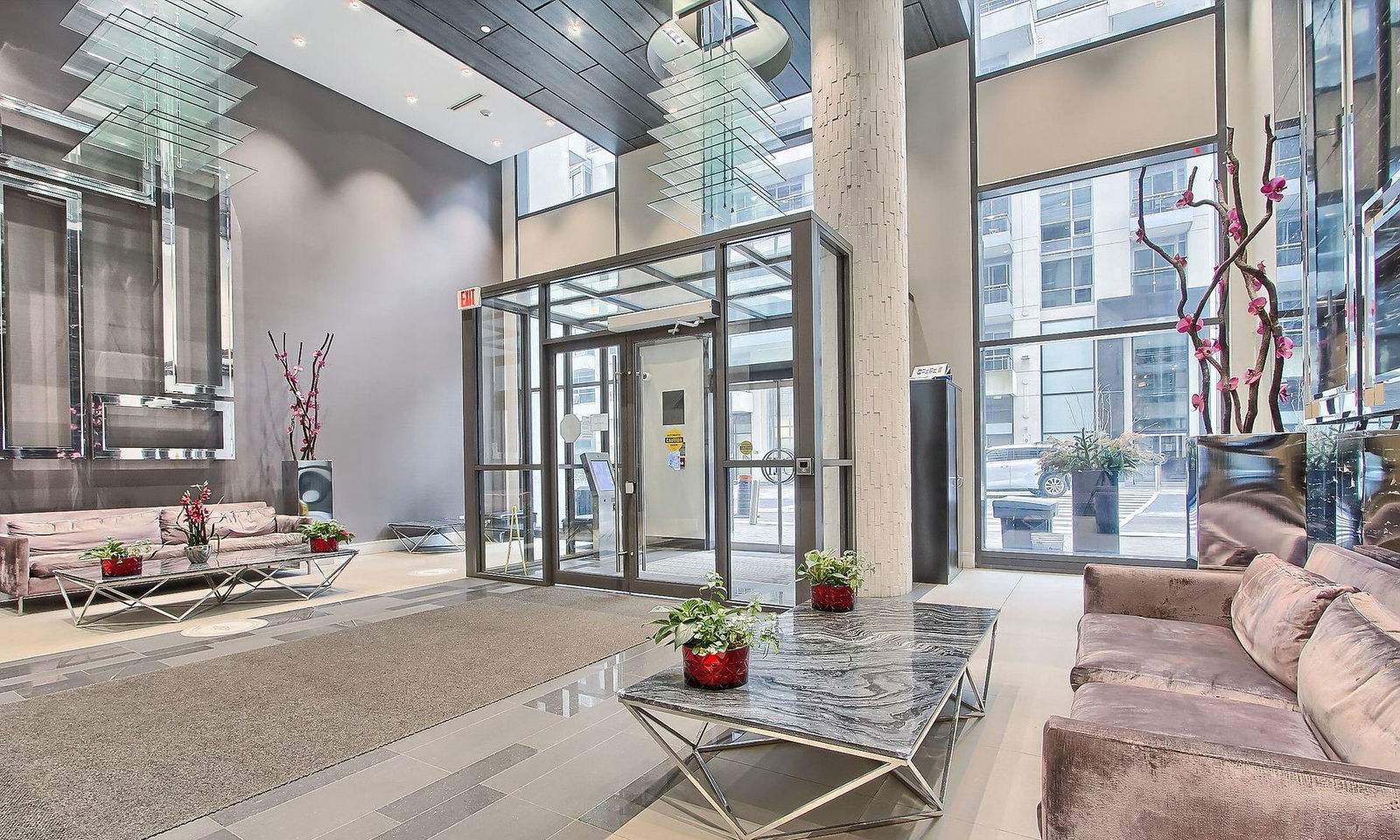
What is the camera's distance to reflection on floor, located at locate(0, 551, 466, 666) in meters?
4.84

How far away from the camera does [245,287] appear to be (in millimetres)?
8227

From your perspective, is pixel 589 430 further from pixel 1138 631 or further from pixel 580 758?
pixel 1138 631

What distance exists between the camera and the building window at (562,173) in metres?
10.5

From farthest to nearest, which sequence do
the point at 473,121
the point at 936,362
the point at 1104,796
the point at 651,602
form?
the point at 473,121, the point at 936,362, the point at 651,602, the point at 1104,796

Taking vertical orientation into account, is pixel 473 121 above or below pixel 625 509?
above

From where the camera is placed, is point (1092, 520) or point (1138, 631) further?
point (1092, 520)

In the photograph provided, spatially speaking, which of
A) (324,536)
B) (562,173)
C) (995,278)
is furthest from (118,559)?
(995,278)

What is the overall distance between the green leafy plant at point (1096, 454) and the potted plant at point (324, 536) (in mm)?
6954

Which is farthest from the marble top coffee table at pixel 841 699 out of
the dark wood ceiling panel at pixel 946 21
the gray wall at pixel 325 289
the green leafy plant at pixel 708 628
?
the gray wall at pixel 325 289

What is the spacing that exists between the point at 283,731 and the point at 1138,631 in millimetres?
3713

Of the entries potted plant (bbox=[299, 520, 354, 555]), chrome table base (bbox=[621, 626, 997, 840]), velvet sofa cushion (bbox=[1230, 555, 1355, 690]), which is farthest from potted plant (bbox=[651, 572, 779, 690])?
potted plant (bbox=[299, 520, 354, 555])

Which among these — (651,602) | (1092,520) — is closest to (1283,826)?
(651,602)

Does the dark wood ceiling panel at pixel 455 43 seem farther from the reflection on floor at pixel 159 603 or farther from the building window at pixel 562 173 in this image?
the reflection on floor at pixel 159 603

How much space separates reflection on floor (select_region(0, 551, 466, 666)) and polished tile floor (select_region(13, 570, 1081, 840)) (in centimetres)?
278
